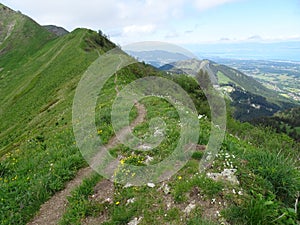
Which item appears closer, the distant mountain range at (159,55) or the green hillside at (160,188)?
the green hillside at (160,188)

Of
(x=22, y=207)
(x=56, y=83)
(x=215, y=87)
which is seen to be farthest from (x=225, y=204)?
(x=215, y=87)

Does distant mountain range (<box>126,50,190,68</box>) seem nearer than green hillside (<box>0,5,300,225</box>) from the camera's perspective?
No

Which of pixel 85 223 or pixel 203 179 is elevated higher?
pixel 203 179

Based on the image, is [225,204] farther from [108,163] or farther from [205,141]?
[108,163]

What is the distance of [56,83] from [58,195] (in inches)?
1589

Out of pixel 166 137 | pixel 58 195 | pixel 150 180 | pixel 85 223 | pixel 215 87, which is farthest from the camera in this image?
pixel 215 87

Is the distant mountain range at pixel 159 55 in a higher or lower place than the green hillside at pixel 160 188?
higher

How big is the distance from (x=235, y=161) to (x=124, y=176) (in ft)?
12.5

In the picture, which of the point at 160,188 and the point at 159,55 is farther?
the point at 159,55

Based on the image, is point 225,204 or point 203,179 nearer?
point 225,204

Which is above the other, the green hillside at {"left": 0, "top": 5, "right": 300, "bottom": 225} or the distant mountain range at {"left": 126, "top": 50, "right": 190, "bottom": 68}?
the distant mountain range at {"left": 126, "top": 50, "right": 190, "bottom": 68}

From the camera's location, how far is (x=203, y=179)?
313 inches

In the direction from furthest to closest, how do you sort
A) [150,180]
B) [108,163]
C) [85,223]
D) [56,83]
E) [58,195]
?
1. [56,83]
2. [108,163]
3. [58,195]
4. [150,180]
5. [85,223]

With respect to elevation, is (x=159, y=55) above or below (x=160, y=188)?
above
